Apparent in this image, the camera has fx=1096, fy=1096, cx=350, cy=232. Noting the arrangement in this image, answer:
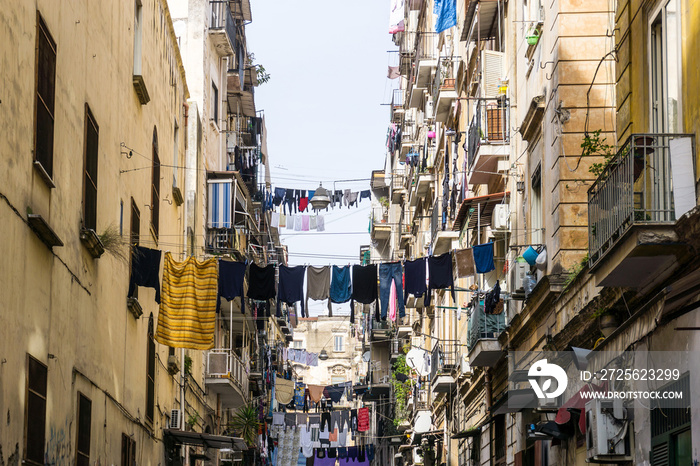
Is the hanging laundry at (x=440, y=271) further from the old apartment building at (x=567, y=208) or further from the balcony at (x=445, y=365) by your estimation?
the balcony at (x=445, y=365)

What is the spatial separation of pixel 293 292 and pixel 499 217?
4.05 m

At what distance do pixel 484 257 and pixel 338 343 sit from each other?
79780 millimetres

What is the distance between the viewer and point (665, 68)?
1082 centimetres

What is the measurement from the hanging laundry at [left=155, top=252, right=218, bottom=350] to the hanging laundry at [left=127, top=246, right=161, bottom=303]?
36 centimetres

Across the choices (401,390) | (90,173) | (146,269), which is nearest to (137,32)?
(146,269)

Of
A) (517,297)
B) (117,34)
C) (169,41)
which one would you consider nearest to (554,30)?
(517,297)

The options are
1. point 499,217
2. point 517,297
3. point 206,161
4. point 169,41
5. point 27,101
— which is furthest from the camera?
point 206,161

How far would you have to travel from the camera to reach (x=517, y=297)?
17.5 meters

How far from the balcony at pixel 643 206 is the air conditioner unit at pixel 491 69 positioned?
32.1 ft

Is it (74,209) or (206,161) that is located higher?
(206,161)

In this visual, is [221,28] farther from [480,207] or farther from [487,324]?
[487,324]

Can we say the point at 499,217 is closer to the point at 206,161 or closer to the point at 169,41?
the point at 169,41

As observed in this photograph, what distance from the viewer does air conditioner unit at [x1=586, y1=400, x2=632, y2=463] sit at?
1145 cm

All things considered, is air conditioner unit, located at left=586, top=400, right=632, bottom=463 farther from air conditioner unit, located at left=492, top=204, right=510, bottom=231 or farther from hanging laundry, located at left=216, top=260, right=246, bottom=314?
hanging laundry, located at left=216, top=260, right=246, bottom=314
